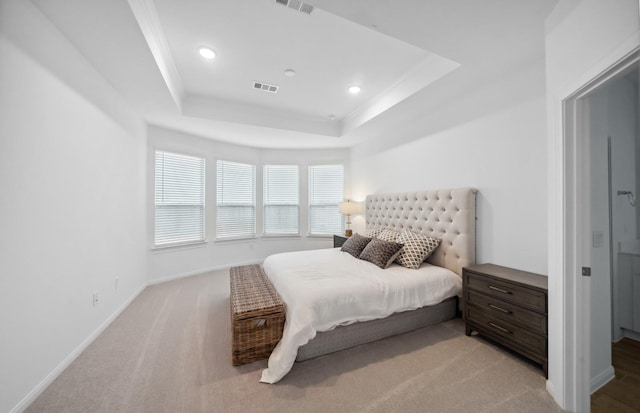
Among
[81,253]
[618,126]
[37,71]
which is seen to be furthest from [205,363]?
[618,126]

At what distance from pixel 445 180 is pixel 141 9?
135 inches

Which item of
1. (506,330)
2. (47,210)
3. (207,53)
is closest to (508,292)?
(506,330)

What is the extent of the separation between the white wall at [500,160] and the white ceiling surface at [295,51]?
241 mm

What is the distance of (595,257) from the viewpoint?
1678 mm

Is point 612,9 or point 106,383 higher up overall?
point 612,9

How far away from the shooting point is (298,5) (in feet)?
5.95

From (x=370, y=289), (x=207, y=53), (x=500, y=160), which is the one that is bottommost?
(x=370, y=289)

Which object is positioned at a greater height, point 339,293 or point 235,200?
point 235,200

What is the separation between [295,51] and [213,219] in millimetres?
3510

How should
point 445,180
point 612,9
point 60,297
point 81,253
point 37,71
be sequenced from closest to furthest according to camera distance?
point 612,9, point 37,71, point 60,297, point 81,253, point 445,180

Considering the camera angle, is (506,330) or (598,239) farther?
(506,330)

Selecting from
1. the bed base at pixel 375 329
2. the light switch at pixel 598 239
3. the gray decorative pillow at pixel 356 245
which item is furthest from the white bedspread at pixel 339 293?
the light switch at pixel 598 239

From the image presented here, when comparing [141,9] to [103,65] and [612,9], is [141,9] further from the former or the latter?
[612,9]

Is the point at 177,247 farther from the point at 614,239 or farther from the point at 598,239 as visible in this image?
the point at 614,239
